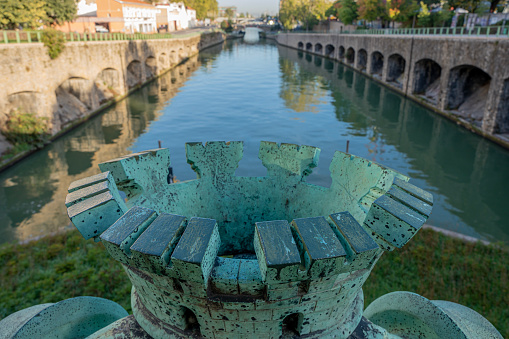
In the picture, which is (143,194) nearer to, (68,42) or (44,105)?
(44,105)

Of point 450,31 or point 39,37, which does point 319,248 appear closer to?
point 39,37

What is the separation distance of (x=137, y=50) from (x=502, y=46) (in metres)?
26.4

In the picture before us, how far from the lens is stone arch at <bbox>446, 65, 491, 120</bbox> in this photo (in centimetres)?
2077

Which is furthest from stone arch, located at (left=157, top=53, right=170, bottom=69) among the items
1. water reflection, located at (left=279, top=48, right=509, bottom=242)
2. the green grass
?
the green grass

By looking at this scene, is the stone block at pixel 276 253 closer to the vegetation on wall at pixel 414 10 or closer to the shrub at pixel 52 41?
the shrub at pixel 52 41

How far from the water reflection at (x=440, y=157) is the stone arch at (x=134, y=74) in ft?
56.8

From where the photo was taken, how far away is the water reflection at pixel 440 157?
11.8 m

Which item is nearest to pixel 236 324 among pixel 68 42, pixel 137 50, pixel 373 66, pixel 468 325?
pixel 468 325

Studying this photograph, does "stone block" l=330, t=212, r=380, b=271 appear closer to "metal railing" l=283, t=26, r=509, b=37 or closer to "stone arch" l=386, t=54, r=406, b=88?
"metal railing" l=283, t=26, r=509, b=37

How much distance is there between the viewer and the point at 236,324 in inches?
77.3

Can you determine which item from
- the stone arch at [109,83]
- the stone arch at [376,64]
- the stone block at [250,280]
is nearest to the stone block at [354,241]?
the stone block at [250,280]

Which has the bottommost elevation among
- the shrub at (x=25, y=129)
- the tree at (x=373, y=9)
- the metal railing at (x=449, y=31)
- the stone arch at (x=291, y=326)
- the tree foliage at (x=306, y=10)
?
the shrub at (x=25, y=129)

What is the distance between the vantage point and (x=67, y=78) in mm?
19016

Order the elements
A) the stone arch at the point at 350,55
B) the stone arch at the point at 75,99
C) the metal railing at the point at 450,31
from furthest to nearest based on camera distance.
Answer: the stone arch at the point at 350,55
the stone arch at the point at 75,99
the metal railing at the point at 450,31
